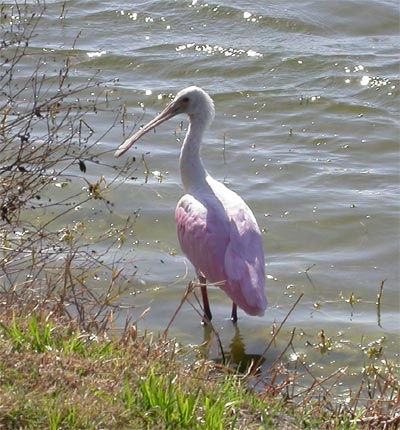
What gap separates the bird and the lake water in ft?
0.93

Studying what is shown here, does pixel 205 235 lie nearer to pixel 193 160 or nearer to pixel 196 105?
pixel 193 160

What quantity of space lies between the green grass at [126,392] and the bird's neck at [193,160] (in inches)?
108

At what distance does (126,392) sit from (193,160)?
156 inches

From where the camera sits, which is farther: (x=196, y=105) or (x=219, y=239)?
(x=196, y=105)

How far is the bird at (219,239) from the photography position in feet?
24.5

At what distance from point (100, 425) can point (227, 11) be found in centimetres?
1064

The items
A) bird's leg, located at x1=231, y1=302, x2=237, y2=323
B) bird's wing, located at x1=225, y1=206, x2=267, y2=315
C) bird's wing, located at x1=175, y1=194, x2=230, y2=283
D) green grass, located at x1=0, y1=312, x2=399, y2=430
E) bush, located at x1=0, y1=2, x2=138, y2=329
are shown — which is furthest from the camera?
bird's leg, located at x1=231, y1=302, x2=237, y2=323

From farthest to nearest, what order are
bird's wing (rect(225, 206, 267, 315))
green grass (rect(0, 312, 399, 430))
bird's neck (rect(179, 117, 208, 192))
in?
bird's neck (rect(179, 117, 208, 192))
bird's wing (rect(225, 206, 267, 315))
green grass (rect(0, 312, 399, 430))

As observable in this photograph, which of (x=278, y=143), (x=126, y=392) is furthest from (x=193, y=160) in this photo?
(x=126, y=392)

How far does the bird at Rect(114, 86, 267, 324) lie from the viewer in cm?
748

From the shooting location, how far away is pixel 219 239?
780 cm

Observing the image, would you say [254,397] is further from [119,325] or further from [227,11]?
[227,11]

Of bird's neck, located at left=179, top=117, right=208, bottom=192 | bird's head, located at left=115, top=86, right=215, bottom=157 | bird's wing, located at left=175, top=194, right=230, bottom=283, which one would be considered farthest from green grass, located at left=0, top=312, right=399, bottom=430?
bird's head, located at left=115, top=86, right=215, bottom=157

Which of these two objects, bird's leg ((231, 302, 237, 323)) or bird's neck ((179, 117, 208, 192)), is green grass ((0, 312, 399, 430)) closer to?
bird's leg ((231, 302, 237, 323))
